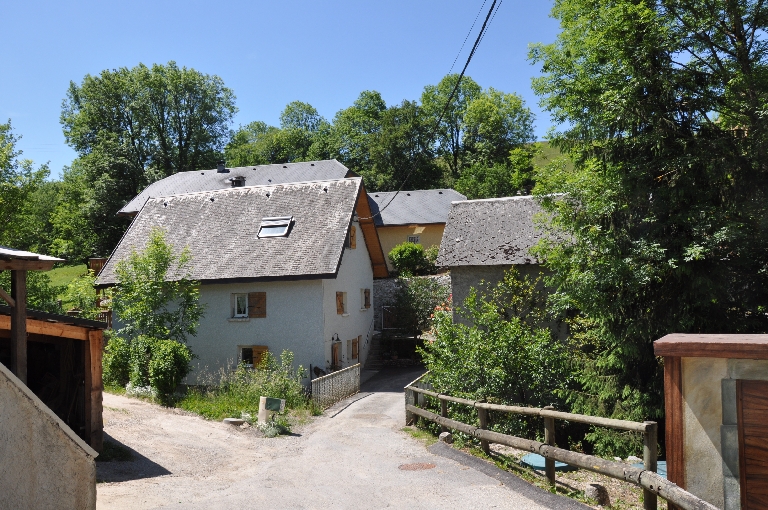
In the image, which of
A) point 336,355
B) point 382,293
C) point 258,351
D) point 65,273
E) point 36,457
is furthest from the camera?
point 65,273

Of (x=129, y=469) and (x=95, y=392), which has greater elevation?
(x=95, y=392)

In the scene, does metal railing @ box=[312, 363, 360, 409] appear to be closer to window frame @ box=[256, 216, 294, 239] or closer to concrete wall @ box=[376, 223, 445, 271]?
window frame @ box=[256, 216, 294, 239]

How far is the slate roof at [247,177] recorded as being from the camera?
1785 inches

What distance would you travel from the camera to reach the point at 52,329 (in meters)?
11.1

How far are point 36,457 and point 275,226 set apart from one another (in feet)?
61.0

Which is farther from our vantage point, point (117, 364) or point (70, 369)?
point (117, 364)

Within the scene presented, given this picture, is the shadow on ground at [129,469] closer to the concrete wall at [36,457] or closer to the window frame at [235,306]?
the concrete wall at [36,457]

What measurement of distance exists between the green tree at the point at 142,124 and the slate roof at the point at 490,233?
118 feet

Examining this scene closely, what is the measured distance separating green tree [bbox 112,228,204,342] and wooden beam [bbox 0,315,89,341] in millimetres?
8452

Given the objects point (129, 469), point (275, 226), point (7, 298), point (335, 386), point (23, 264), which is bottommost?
point (335, 386)

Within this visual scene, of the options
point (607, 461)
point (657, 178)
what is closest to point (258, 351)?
point (657, 178)


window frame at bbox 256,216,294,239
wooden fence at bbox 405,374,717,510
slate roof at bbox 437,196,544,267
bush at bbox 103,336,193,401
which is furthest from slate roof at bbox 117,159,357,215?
A: wooden fence at bbox 405,374,717,510

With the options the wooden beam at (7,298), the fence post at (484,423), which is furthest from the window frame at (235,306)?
the wooden beam at (7,298)

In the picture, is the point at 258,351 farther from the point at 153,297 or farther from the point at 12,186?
the point at 12,186
